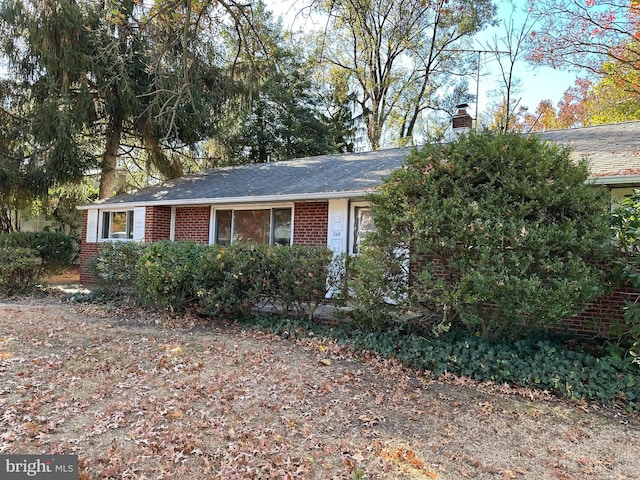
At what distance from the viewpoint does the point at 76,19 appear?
1320cm

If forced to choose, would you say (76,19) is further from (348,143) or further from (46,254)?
(348,143)

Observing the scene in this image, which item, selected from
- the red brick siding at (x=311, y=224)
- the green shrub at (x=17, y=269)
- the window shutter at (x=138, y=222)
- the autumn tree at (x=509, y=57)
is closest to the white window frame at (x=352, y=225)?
the red brick siding at (x=311, y=224)

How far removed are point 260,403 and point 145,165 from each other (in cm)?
1528

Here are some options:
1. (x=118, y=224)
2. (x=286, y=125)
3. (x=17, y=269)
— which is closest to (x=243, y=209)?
(x=118, y=224)

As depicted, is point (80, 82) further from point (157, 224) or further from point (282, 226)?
point (282, 226)

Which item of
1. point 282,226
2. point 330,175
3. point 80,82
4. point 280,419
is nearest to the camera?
point 280,419

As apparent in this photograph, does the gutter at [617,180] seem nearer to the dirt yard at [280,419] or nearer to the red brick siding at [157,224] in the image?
the dirt yard at [280,419]

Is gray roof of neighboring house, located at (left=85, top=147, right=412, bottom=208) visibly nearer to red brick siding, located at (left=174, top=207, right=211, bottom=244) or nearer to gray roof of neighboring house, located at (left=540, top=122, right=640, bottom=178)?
red brick siding, located at (left=174, top=207, right=211, bottom=244)

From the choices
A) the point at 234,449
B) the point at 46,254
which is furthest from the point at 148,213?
the point at 234,449

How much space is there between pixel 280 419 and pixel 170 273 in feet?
14.8

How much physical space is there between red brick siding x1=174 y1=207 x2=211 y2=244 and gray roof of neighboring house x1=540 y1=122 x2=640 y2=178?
27.7 ft

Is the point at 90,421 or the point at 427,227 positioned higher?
the point at 427,227

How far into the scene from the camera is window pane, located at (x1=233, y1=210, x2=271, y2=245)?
1087 centimetres
